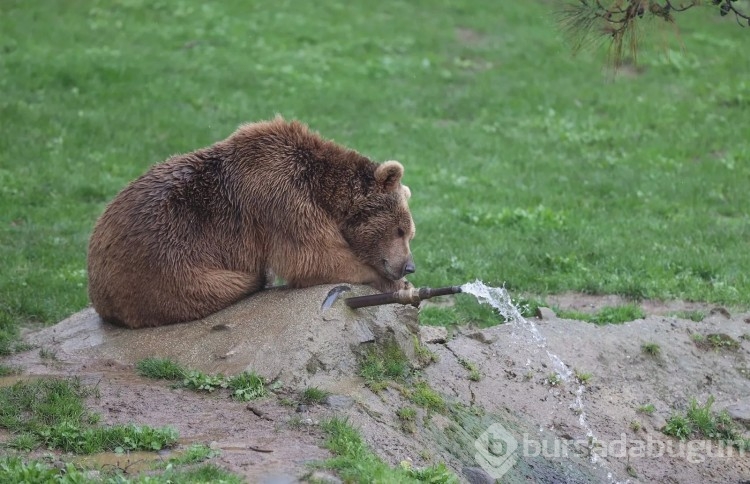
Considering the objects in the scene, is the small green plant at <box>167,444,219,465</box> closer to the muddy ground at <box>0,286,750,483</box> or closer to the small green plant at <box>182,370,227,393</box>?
the muddy ground at <box>0,286,750,483</box>

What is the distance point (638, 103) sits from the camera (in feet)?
61.1

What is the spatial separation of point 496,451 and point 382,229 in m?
2.07

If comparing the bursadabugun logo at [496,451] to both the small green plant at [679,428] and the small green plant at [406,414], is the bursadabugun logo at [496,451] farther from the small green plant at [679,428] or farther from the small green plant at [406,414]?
the small green plant at [679,428]

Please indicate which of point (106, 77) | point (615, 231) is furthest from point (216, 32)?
point (615, 231)

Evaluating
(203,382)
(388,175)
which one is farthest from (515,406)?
(203,382)

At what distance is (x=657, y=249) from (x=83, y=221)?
23.6 feet

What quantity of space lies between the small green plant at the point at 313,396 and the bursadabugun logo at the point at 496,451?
3.81ft

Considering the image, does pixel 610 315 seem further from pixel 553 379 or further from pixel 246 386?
pixel 246 386

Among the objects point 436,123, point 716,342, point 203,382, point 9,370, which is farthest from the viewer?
point 436,123

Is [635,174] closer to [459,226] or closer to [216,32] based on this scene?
[459,226]

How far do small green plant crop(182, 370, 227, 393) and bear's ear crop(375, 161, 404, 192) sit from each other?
214 centimetres

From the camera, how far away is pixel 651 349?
8.95 meters

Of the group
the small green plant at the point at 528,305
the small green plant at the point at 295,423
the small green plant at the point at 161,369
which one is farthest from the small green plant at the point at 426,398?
the small green plant at the point at 528,305

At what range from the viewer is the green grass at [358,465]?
5777 millimetres
